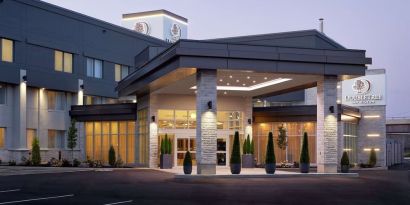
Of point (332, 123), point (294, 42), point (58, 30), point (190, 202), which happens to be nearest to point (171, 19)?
point (58, 30)

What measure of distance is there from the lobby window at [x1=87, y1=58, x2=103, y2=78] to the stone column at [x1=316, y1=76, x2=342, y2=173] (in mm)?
24080

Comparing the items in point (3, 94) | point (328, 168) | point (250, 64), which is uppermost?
point (250, 64)

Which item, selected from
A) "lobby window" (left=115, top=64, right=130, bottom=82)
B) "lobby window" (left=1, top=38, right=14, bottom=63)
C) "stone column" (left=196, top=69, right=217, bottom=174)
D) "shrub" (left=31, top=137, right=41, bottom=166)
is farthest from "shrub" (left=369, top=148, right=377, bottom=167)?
"lobby window" (left=1, top=38, right=14, bottom=63)

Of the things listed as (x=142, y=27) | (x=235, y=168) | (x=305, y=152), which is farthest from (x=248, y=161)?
Answer: (x=142, y=27)

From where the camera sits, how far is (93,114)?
140 ft

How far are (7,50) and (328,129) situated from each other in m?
23.0

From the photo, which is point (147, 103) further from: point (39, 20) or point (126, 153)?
point (39, 20)

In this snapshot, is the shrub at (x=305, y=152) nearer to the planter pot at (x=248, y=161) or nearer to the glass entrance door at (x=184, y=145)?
the planter pot at (x=248, y=161)

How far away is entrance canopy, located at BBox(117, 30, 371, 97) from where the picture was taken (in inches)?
1014

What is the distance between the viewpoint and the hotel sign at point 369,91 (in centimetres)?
4819

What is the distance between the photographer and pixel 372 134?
158 ft

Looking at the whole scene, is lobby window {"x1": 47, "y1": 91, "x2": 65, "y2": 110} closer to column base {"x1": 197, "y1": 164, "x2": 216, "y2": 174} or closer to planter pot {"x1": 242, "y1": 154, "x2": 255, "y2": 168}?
planter pot {"x1": 242, "y1": 154, "x2": 255, "y2": 168}

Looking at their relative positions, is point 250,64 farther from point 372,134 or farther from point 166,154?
point 372,134

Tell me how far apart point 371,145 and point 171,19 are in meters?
42.5
